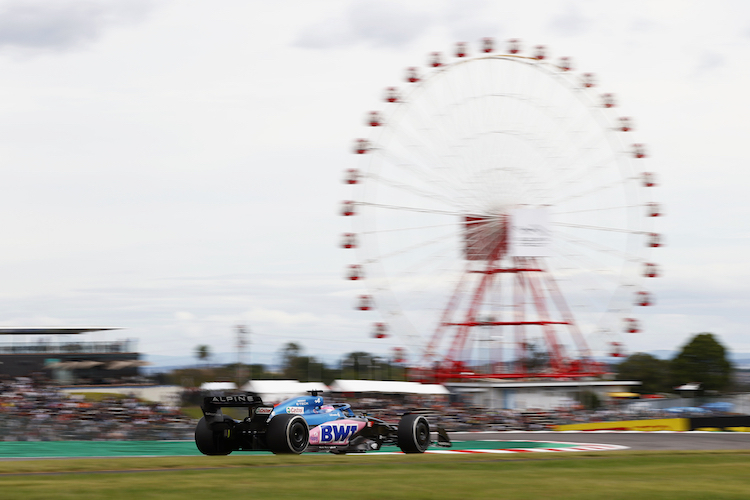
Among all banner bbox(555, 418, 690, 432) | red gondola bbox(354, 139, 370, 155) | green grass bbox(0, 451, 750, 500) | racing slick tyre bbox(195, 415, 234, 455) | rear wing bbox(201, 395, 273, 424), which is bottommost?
banner bbox(555, 418, 690, 432)

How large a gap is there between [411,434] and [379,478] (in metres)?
6.10

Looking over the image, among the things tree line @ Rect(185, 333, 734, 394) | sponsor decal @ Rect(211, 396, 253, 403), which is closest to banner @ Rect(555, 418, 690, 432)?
sponsor decal @ Rect(211, 396, 253, 403)

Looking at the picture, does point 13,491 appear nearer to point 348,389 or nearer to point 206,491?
point 206,491

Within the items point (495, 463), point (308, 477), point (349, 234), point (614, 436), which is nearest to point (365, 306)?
point (349, 234)

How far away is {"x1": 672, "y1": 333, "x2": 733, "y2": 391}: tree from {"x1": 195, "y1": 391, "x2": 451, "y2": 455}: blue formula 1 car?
8243 cm

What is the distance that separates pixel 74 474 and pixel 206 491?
11.7 ft

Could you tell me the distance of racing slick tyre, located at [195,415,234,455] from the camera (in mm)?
18984

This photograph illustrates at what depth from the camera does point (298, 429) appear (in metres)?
18.7

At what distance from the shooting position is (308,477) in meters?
14.0

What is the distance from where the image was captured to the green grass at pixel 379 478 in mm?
11914

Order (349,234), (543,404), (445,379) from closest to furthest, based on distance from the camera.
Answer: (349,234)
(445,379)
(543,404)

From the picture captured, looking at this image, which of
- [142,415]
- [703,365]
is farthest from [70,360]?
[703,365]

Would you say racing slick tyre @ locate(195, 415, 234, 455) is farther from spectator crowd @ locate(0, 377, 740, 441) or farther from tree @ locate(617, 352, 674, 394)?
tree @ locate(617, 352, 674, 394)

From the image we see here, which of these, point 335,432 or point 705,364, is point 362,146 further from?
point 705,364
